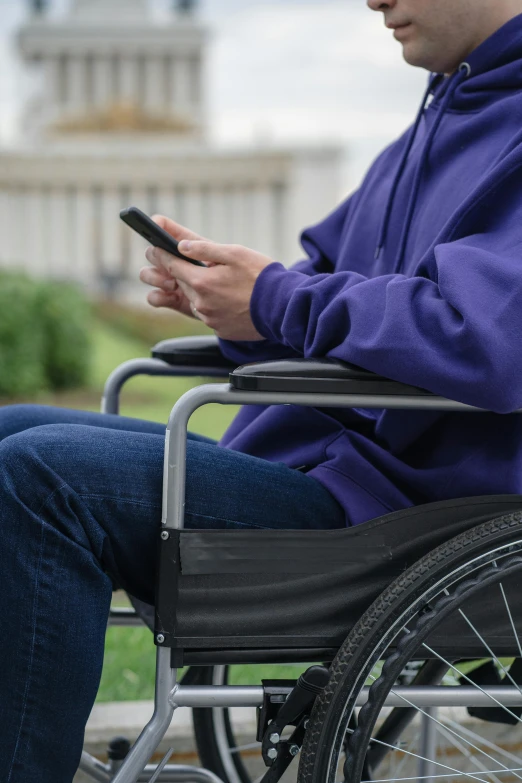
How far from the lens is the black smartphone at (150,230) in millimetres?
1170

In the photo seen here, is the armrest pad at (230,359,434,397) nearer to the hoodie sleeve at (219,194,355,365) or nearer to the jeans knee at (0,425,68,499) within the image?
the jeans knee at (0,425,68,499)

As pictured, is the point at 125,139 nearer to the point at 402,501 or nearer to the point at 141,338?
the point at 141,338

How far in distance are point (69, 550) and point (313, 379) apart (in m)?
0.29

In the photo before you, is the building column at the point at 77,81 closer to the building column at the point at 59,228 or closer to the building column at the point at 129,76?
the building column at the point at 129,76

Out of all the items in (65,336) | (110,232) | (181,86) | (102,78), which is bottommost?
(110,232)

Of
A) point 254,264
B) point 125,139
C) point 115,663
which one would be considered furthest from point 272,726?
point 125,139

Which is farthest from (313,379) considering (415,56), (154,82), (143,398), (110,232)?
(154,82)

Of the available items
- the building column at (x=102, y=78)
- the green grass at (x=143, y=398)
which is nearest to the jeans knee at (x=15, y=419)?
the green grass at (x=143, y=398)

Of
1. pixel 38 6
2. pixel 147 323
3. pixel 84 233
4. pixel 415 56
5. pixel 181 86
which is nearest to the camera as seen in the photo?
pixel 415 56

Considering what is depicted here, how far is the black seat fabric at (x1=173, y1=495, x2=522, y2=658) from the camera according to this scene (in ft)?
3.25

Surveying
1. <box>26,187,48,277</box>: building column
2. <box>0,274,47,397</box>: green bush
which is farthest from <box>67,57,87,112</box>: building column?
<box>0,274,47,397</box>: green bush

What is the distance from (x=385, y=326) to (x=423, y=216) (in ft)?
0.98

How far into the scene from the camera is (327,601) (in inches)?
40.4

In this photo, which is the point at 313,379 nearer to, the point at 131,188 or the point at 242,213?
the point at 131,188
